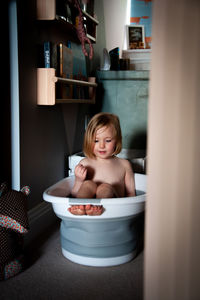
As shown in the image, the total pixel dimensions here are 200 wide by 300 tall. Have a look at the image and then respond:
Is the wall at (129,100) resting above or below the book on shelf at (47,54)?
below

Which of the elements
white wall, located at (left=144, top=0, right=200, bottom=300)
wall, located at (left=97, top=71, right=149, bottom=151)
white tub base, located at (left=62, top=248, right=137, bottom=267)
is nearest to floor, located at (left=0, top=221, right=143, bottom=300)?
white tub base, located at (left=62, top=248, right=137, bottom=267)

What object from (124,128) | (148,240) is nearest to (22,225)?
(148,240)

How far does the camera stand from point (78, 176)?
167 cm

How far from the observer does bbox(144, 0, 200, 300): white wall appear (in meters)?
0.39

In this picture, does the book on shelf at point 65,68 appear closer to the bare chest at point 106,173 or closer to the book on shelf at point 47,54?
the book on shelf at point 47,54

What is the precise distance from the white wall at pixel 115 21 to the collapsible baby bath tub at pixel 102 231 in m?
2.03

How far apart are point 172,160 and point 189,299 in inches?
7.3

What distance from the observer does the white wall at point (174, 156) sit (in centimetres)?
39

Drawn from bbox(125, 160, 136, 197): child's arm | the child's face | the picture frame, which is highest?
the picture frame

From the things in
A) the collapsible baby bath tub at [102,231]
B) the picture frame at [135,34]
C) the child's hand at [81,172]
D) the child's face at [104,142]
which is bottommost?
the collapsible baby bath tub at [102,231]

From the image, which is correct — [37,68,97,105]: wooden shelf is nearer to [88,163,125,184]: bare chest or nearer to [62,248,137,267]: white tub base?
[88,163,125,184]: bare chest

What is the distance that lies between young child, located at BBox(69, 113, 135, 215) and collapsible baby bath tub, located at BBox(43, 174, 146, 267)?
0.57 feet

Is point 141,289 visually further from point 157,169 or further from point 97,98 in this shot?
point 97,98

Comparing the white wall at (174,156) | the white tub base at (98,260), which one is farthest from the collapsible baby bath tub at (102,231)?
the white wall at (174,156)
